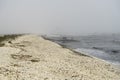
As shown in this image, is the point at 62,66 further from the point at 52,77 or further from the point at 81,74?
the point at 52,77

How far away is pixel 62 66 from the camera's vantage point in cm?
2034

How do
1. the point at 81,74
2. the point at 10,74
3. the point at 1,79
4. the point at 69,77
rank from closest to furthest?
1. the point at 1,79
2. the point at 10,74
3. the point at 69,77
4. the point at 81,74

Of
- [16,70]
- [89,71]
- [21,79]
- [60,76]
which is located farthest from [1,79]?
[89,71]

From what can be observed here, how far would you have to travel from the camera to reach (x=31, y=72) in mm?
16891

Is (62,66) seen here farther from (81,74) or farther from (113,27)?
(113,27)

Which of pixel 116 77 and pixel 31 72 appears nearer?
pixel 31 72

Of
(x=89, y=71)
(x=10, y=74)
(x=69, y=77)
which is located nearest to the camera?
(x=10, y=74)

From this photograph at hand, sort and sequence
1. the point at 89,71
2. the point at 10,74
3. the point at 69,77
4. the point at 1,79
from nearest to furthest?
the point at 1,79 < the point at 10,74 < the point at 69,77 < the point at 89,71

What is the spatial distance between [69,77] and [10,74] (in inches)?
146

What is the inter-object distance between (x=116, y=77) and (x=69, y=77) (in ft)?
12.5

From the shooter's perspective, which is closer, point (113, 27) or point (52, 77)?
point (52, 77)

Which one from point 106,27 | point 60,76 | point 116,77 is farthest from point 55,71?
point 106,27

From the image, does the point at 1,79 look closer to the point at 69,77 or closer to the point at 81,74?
the point at 69,77

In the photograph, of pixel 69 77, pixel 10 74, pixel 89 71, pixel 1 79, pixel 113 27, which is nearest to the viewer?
pixel 1 79
